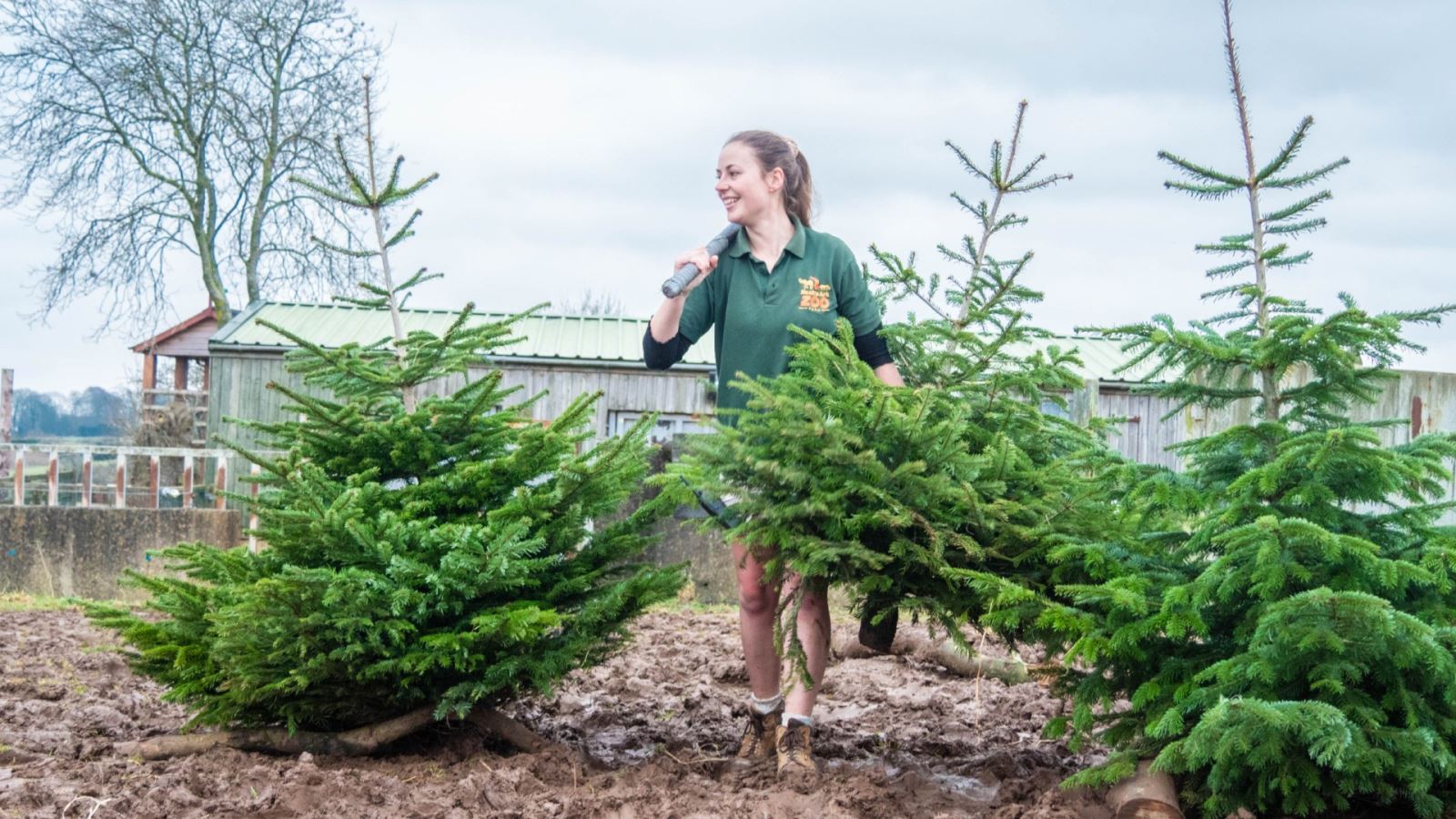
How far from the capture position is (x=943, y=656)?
604 centimetres

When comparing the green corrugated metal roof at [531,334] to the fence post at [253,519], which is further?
the green corrugated metal roof at [531,334]

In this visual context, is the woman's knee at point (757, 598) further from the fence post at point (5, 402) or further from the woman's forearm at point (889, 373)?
the fence post at point (5, 402)

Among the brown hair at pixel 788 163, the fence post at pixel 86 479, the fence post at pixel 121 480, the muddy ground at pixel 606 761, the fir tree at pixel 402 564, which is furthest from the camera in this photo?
the fence post at pixel 86 479

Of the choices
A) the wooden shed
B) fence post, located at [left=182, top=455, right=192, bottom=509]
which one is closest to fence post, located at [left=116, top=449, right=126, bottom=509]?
fence post, located at [left=182, top=455, right=192, bottom=509]

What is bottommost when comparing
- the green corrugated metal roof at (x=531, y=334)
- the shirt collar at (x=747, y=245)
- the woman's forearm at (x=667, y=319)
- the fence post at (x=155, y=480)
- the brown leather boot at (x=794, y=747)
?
the brown leather boot at (x=794, y=747)

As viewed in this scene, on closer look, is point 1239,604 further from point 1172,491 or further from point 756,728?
point 756,728

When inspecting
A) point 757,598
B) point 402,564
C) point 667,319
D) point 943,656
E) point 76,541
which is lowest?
point 76,541

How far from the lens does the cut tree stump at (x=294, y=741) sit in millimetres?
4098

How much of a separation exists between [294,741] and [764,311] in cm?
207

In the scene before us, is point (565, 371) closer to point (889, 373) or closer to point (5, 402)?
point (5, 402)

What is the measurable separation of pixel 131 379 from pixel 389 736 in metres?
20.7

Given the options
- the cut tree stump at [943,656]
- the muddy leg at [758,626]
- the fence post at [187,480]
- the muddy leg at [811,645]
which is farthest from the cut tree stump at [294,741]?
the fence post at [187,480]

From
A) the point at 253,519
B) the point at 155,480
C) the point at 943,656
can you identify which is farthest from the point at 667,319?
the point at 155,480

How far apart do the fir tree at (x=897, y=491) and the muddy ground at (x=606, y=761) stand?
0.50 m
